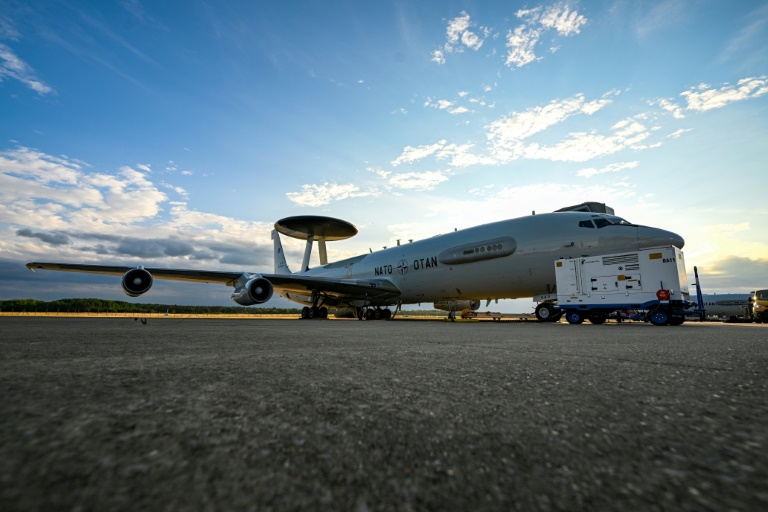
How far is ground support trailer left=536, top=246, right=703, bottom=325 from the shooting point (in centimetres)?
997

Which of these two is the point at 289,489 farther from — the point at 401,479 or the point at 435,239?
the point at 435,239

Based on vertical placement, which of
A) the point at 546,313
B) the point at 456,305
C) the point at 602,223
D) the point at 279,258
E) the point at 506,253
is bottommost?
the point at 546,313

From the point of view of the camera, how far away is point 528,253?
1262 centimetres

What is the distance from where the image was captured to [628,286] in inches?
416

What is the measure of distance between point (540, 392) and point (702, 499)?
873 mm

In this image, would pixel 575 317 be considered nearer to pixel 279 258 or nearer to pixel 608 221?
pixel 608 221

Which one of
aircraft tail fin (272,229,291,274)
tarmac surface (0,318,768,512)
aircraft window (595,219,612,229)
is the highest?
aircraft tail fin (272,229,291,274)

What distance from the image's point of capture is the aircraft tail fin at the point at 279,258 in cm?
2966

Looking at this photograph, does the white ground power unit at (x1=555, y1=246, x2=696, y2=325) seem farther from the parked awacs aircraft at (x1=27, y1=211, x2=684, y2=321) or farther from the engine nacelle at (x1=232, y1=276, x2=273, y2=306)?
the engine nacelle at (x1=232, y1=276, x2=273, y2=306)

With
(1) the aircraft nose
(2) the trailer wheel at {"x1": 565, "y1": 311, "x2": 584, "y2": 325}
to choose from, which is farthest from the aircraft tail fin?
(1) the aircraft nose

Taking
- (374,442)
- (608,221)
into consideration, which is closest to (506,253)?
(608,221)

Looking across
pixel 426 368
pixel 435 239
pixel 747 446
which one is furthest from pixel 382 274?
pixel 747 446

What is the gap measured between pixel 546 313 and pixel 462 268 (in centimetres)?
349

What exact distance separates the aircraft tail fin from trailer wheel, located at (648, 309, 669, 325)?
24.5 m
